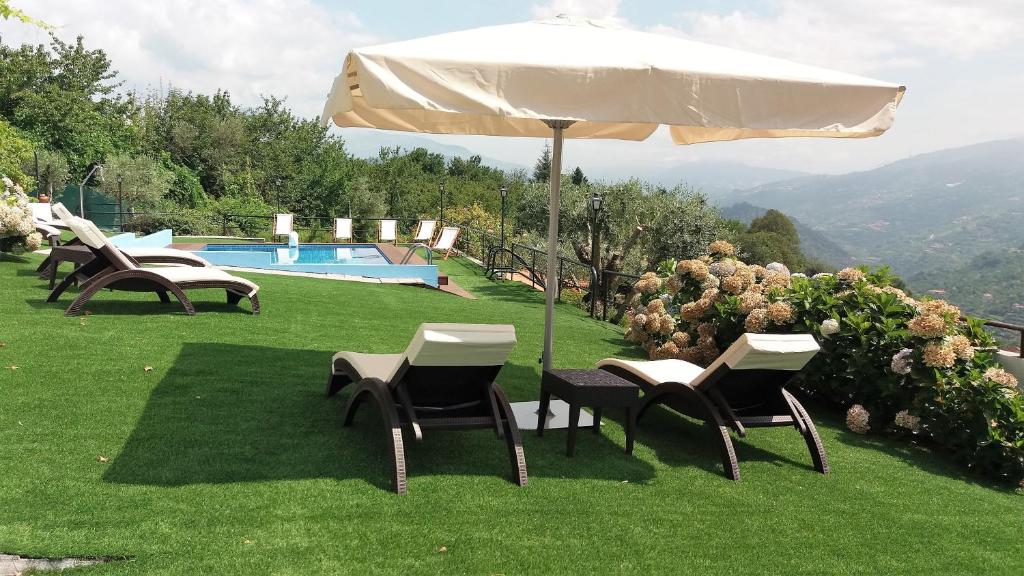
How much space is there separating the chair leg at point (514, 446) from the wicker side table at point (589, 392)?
1.27 feet

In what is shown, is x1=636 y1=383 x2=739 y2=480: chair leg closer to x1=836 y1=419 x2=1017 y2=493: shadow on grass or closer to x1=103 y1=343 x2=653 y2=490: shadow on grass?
x1=103 y1=343 x2=653 y2=490: shadow on grass

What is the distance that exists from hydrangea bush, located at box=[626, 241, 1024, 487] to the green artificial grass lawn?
26 cm

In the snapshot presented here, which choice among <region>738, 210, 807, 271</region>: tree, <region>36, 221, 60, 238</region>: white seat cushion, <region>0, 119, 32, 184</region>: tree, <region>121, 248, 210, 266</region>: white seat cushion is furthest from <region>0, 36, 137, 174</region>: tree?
<region>738, 210, 807, 271</region>: tree

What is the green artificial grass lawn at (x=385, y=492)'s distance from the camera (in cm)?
285

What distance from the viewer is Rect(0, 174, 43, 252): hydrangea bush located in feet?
30.7

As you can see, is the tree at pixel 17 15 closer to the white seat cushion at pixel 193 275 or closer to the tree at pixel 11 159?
the white seat cushion at pixel 193 275

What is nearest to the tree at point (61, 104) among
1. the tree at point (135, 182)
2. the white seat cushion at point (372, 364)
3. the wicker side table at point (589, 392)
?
the tree at point (135, 182)

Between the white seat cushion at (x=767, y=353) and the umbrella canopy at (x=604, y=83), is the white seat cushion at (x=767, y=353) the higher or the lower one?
the lower one

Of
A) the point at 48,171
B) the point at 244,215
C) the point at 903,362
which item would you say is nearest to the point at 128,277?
the point at 903,362

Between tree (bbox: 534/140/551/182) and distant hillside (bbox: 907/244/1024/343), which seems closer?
tree (bbox: 534/140/551/182)

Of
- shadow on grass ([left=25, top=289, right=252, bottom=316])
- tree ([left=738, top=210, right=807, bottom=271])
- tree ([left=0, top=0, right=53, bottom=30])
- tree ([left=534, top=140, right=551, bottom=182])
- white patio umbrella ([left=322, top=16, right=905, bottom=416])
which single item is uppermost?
tree ([left=534, top=140, right=551, bottom=182])

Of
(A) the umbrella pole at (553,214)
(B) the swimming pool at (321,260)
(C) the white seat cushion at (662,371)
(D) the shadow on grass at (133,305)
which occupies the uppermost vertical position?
(A) the umbrella pole at (553,214)

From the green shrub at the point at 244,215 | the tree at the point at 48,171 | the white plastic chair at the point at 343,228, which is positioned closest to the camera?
the white plastic chair at the point at 343,228

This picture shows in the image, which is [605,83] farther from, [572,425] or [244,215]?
[244,215]
